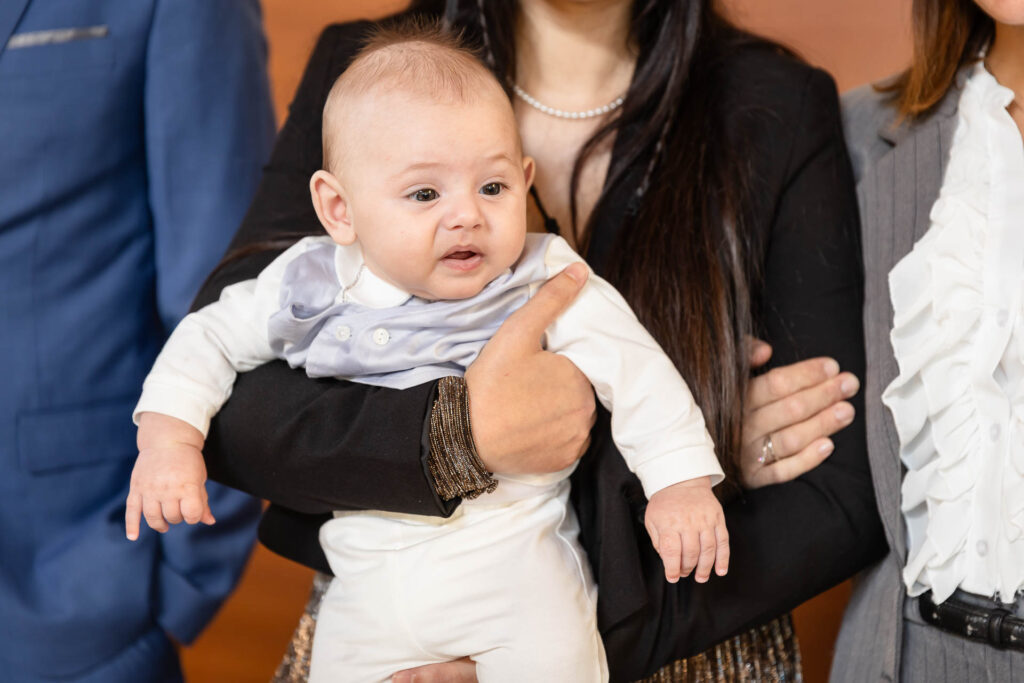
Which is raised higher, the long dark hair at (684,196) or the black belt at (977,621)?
the long dark hair at (684,196)

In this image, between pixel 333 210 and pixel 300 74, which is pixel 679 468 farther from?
pixel 300 74

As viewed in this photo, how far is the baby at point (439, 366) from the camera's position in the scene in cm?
122

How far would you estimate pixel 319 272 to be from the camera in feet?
4.48

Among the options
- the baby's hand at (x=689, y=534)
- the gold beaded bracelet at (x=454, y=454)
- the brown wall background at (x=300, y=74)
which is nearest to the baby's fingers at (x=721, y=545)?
the baby's hand at (x=689, y=534)

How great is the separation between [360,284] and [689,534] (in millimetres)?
510

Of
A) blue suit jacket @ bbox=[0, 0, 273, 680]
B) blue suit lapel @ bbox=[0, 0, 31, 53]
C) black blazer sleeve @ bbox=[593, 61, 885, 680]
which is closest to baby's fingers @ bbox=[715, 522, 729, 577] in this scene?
black blazer sleeve @ bbox=[593, 61, 885, 680]

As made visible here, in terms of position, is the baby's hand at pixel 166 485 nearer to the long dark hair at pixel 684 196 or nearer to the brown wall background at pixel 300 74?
the long dark hair at pixel 684 196

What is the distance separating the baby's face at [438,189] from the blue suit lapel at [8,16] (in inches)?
26.2

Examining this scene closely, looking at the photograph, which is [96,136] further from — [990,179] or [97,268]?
[990,179]

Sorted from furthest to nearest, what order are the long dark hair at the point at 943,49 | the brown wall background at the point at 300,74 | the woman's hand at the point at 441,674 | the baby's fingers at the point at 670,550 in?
the brown wall background at the point at 300,74
the long dark hair at the point at 943,49
the woman's hand at the point at 441,674
the baby's fingers at the point at 670,550

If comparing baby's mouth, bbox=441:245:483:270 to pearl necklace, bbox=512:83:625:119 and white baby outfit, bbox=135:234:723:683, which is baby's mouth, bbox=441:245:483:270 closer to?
white baby outfit, bbox=135:234:723:683

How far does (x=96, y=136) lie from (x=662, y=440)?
100cm

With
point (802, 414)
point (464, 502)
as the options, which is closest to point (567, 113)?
point (802, 414)

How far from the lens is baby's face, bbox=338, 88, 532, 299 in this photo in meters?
1.22
